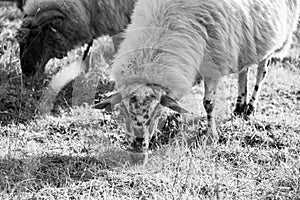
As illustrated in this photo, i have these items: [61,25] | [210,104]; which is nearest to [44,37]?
[61,25]

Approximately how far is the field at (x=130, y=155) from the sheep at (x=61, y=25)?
0.90ft

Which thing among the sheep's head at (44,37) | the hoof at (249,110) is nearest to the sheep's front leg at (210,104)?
the hoof at (249,110)

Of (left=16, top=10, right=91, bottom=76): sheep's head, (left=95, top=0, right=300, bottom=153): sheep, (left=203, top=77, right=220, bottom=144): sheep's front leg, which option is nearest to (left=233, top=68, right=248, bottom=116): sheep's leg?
(left=95, top=0, right=300, bottom=153): sheep

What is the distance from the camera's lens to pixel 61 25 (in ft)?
20.3

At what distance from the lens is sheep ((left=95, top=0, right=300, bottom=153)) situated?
164 inches

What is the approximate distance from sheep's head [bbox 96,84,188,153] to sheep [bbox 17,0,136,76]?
7.27 feet

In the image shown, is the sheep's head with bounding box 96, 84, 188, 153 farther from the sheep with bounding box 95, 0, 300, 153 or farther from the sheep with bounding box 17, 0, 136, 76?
the sheep with bounding box 17, 0, 136, 76

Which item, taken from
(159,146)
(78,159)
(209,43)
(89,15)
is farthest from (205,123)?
(89,15)

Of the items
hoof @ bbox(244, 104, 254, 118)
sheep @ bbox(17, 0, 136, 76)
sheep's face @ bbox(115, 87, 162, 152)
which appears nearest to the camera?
sheep's face @ bbox(115, 87, 162, 152)

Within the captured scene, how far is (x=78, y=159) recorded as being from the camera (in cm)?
437

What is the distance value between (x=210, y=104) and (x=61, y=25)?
6.95 feet

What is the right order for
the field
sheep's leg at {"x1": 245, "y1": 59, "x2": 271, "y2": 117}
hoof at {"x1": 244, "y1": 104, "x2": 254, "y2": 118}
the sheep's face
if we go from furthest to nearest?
sheep's leg at {"x1": 245, "y1": 59, "x2": 271, "y2": 117}, hoof at {"x1": 244, "y1": 104, "x2": 254, "y2": 118}, the sheep's face, the field

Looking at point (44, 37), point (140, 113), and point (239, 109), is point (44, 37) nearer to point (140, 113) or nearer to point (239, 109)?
point (239, 109)

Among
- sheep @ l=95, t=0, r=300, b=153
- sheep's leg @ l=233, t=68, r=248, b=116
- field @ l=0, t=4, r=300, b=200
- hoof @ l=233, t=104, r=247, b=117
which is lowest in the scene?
field @ l=0, t=4, r=300, b=200
